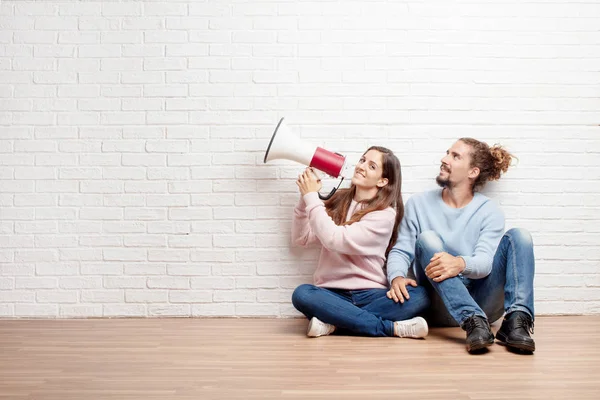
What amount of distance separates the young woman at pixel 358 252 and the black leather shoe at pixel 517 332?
356 millimetres

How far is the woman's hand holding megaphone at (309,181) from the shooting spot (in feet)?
10.3

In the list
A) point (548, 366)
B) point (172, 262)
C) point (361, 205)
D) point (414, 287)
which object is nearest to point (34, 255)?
point (172, 262)

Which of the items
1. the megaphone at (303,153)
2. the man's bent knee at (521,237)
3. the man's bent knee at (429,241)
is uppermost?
the megaphone at (303,153)

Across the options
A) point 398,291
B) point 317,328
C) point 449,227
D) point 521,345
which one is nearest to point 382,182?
point 449,227

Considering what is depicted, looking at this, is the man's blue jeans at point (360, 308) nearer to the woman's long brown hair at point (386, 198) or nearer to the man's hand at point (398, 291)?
the man's hand at point (398, 291)

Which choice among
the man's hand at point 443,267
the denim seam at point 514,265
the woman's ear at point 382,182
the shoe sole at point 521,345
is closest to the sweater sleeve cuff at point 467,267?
the man's hand at point 443,267

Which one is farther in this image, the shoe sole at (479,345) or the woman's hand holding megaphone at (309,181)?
the woman's hand holding megaphone at (309,181)

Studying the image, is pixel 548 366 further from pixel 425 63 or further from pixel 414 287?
pixel 425 63

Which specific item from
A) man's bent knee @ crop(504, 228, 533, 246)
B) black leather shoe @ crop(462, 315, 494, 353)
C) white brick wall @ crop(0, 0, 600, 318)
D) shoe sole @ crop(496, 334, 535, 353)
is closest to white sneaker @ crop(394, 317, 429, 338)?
black leather shoe @ crop(462, 315, 494, 353)

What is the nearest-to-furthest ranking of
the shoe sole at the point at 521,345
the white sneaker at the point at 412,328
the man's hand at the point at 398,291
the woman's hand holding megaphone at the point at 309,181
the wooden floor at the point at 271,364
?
the wooden floor at the point at 271,364
the shoe sole at the point at 521,345
the white sneaker at the point at 412,328
the man's hand at the point at 398,291
the woman's hand holding megaphone at the point at 309,181

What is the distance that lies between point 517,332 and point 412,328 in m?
0.49

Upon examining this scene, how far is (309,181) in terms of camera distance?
3141 millimetres

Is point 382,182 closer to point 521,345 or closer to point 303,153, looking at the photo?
point 303,153

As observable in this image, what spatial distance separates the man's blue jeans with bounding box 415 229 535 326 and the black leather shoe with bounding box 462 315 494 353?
5 centimetres
